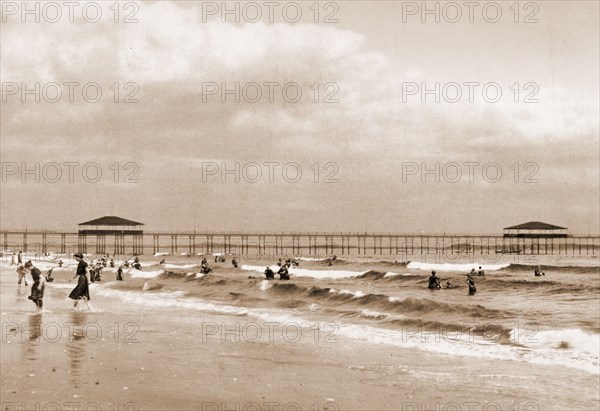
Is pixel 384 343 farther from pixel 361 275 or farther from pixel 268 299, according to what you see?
pixel 361 275

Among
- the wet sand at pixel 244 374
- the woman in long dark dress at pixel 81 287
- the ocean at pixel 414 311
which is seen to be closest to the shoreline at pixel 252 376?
the wet sand at pixel 244 374

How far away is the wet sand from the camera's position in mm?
10891

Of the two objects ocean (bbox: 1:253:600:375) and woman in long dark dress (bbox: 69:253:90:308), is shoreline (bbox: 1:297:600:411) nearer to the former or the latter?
ocean (bbox: 1:253:600:375)

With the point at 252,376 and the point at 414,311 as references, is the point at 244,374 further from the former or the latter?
the point at 414,311

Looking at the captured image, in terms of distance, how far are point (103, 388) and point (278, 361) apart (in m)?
4.52

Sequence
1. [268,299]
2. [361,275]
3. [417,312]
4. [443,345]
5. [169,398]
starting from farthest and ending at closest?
[361,275], [268,299], [417,312], [443,345], [169,398]

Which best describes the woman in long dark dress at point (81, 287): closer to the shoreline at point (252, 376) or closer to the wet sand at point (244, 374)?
the wet sand at point (244, 374)

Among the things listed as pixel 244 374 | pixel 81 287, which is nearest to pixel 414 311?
pixel 81 287

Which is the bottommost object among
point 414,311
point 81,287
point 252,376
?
point 414,311

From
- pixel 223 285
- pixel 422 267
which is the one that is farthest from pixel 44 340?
pixel 422 267

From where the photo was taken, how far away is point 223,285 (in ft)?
141

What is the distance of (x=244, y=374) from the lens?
1311 centimetres

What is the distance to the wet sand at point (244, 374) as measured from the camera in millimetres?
10891

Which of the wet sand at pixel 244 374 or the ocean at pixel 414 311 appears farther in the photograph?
the ocean at pixel 414 311
